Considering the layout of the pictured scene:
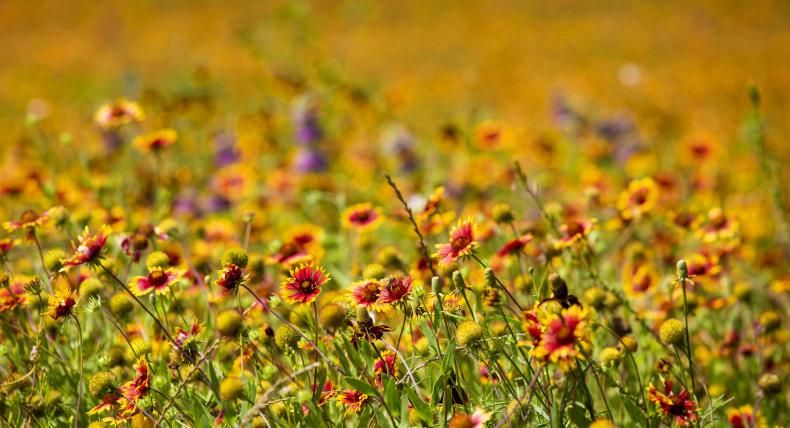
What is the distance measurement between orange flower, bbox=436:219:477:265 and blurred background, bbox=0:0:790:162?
248 cm

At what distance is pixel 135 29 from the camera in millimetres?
11328

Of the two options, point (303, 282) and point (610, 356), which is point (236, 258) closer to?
point (303, 282)

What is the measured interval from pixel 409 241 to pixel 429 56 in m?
6.53

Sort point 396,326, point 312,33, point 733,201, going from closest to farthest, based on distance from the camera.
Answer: point 396,326 → point 733,201 → point 312,33

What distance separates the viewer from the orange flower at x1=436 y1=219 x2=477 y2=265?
1.17 m

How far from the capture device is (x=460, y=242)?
1.21m

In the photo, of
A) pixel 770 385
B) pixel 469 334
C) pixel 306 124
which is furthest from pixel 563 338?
pixel 306 124

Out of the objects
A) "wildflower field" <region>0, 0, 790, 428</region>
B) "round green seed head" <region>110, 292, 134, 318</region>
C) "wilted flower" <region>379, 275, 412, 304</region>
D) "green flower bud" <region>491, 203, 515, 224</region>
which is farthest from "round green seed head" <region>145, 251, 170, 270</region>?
"green flower bud" <region>491, 203, 515, 224</region>

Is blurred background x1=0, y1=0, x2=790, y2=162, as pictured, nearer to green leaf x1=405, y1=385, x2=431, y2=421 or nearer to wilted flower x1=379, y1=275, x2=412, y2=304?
wilted flower x1=379, y1=275, x2=412, y2=304

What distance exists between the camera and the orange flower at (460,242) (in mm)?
1165

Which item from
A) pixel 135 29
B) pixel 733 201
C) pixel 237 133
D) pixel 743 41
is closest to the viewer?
pixel 733 201

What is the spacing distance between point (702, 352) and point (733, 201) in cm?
161

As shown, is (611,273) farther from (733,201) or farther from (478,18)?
(478,18)

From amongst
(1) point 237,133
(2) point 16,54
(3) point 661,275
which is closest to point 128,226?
(3) point 661,275
